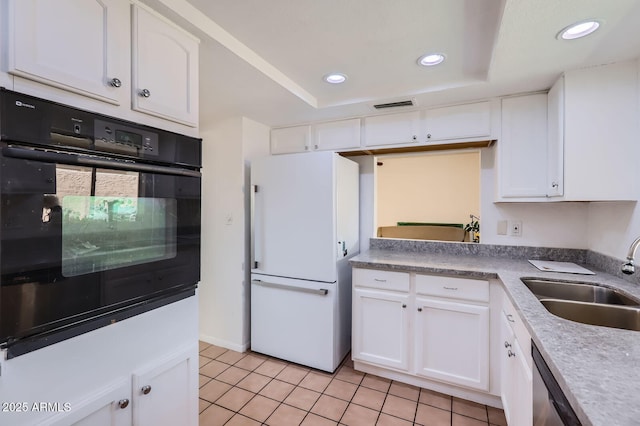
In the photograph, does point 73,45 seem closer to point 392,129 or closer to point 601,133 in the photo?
point 392,129

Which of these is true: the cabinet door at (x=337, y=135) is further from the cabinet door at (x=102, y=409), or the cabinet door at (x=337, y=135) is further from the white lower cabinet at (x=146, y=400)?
the cabinet door at (x=102, y=409)

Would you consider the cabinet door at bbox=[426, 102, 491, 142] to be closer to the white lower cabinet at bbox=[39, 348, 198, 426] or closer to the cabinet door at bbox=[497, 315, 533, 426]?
the cabinet door at bbox=[497, 315, 533, 426]

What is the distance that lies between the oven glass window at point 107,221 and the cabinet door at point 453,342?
5.68 ft

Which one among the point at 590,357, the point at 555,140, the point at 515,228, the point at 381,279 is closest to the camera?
the point at 590,357

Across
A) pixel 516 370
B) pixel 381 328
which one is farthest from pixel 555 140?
pixel 381 328

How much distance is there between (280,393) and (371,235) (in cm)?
153

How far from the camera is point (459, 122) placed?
2244 millimetres

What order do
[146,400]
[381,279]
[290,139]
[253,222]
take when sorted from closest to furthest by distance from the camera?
[146,400] → [381,279] → [253,222] → [290,139]

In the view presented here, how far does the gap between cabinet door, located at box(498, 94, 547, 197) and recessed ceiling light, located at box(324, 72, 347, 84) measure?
118 cm

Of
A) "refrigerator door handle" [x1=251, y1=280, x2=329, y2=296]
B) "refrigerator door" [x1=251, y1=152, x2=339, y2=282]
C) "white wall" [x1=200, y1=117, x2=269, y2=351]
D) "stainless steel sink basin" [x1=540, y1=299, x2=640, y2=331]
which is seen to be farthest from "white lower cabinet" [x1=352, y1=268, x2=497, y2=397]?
"white wall" [x1=200, y1=117, x2=269, y2=351]

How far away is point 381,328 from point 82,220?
1.96 metres

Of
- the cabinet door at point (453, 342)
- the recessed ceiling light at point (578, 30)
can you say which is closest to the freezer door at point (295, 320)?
the cabinet door at point (453, 342)

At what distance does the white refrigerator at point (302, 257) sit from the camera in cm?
232

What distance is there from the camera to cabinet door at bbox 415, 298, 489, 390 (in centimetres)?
193
